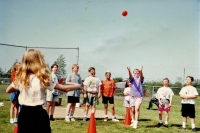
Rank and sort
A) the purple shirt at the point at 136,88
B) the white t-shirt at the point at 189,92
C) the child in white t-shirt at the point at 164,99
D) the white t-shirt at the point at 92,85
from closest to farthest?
the purple shirt at the point at 136,88, the white t-shirt at the point at 189,92, the child in white t-shirt at the point at 164,99, the white t-shirt at the point at 92,85

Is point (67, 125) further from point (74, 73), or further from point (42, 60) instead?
point (42, 60)

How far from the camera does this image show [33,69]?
314 cm

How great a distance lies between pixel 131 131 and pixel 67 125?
1854mm

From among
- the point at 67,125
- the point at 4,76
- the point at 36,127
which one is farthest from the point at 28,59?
the point at 4,76

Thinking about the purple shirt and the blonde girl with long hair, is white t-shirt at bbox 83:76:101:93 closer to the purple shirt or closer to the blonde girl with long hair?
the purple shirt

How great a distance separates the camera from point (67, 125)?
734 centimetres

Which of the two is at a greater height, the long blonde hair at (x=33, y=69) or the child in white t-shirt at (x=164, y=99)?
the long blonde hair at (x=33, y=69)

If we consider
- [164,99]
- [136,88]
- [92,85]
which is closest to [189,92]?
[164,99]

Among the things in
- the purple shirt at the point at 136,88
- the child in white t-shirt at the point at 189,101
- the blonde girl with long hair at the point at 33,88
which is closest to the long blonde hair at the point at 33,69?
Result: the blonde girl with long hair at the point at 33,88

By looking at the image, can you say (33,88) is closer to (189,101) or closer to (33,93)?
(33,93)

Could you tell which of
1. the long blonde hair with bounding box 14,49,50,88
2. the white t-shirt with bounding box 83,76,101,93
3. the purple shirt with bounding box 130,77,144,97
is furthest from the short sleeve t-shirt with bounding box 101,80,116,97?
the long blonde hair with bounding box 14,49,50,88

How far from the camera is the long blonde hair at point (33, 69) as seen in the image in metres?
3.11

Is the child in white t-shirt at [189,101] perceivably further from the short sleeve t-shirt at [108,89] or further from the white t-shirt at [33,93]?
the white t-shirt at [33,93]

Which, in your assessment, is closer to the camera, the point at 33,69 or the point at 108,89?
the point at 33,69
